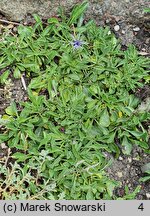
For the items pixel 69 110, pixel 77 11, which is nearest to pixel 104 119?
pixel 69 110

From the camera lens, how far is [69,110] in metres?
3.69

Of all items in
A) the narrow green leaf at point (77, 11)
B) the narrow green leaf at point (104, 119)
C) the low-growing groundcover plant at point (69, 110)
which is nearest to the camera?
the low-growing groundcover plant at point (69, 110)

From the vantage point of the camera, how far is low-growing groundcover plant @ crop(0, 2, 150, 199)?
3553 mm

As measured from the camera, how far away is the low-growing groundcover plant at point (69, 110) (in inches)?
140

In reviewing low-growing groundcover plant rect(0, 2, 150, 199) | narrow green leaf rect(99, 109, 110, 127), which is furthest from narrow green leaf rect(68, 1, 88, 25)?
narrow green leaf rect(99, 109, 110, 127)

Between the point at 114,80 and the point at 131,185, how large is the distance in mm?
695

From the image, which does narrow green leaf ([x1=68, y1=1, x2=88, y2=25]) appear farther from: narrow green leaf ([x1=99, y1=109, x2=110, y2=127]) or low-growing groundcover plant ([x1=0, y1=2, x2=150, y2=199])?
narrow green leaf ([x1=99, y1=109, x2=110, y2=127])

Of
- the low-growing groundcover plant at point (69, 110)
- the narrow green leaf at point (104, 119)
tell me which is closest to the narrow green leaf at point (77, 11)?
the low-growing groundcover plant at point (69, 110)

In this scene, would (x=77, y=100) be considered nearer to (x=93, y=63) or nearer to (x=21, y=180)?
(x=93, y=63)

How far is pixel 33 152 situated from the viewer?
11.7 ft

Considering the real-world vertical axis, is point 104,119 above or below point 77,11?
below

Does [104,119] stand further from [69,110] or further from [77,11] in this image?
[77,11]

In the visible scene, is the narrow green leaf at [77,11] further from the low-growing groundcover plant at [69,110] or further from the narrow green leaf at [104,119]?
the narrow green leaf at [104,119]

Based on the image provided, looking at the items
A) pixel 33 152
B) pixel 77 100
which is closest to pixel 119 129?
pixel 77 100
